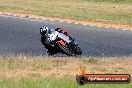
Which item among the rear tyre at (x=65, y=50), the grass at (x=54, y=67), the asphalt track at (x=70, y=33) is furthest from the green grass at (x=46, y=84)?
the asphalt track at (x=70, y=33)

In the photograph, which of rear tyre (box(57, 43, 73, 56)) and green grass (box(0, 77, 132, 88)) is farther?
rear tyre (box(57, 43, 73, 56))

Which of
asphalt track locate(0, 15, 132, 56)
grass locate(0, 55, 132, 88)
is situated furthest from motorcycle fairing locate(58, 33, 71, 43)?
asphalt track locate(0, 15, 132, 56)

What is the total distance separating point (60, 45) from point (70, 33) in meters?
8.21

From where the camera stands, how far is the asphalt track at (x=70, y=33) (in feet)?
61.7

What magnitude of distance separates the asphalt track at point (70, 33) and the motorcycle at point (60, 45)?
4.84 ft

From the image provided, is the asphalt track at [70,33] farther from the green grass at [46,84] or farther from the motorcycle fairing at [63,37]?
the green grass at [46,84]

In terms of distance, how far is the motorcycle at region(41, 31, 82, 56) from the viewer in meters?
15.8

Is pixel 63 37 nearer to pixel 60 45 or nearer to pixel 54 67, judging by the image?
pixel 60 45

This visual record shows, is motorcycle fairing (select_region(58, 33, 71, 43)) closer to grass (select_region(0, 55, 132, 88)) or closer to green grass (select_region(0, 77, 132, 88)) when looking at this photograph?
grass (select_region(0, 55, 132, 88))

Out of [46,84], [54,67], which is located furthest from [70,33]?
[46,84]

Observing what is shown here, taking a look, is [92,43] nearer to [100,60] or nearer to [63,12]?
[100,60]

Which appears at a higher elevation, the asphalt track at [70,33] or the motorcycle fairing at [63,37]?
the motorcycle fairing at [63,37]

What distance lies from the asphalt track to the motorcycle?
4.84ft

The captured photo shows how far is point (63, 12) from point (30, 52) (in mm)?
16392
